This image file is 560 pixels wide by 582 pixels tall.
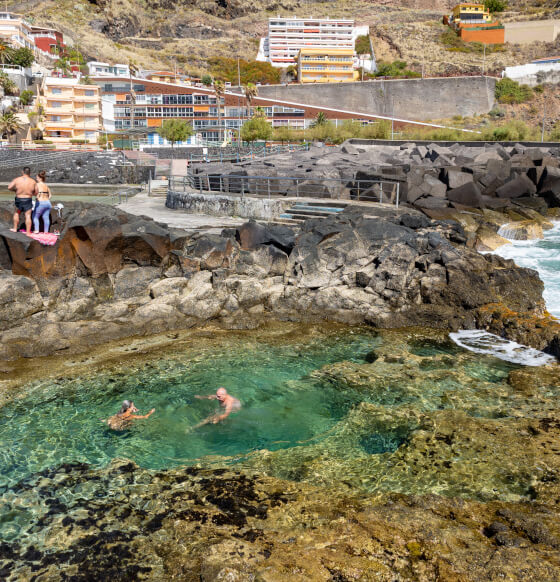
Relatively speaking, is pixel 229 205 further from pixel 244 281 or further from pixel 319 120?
pixel 319 120


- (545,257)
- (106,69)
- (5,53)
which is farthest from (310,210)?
(106,69)

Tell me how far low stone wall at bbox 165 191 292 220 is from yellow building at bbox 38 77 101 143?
41.6m

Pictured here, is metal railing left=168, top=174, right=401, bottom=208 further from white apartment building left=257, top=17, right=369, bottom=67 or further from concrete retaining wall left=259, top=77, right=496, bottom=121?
white apartment building left=257, top=17, right=369, bottom=67

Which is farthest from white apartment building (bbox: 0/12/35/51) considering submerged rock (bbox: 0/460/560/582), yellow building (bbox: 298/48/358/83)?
submerged rock (bbox: 0/460/560/582)

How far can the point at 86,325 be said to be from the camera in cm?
1155

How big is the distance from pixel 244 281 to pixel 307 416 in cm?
520

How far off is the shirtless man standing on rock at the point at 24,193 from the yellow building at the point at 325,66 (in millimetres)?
80813

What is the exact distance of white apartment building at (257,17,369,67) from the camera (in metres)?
99.2

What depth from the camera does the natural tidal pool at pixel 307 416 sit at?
22.6 feet

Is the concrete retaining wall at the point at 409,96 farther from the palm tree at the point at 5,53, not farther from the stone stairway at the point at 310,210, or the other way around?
the stone stairway at the point at 310,210

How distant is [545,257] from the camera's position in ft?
57.0

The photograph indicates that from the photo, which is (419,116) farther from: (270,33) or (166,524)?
(166,524)

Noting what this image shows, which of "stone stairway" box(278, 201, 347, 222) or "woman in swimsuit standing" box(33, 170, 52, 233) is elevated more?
"woman in swimsuit standing" box(33, 170, 52, 233)

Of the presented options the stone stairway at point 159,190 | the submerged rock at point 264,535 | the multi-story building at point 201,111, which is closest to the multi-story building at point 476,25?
the multi-story building at point 201,111
